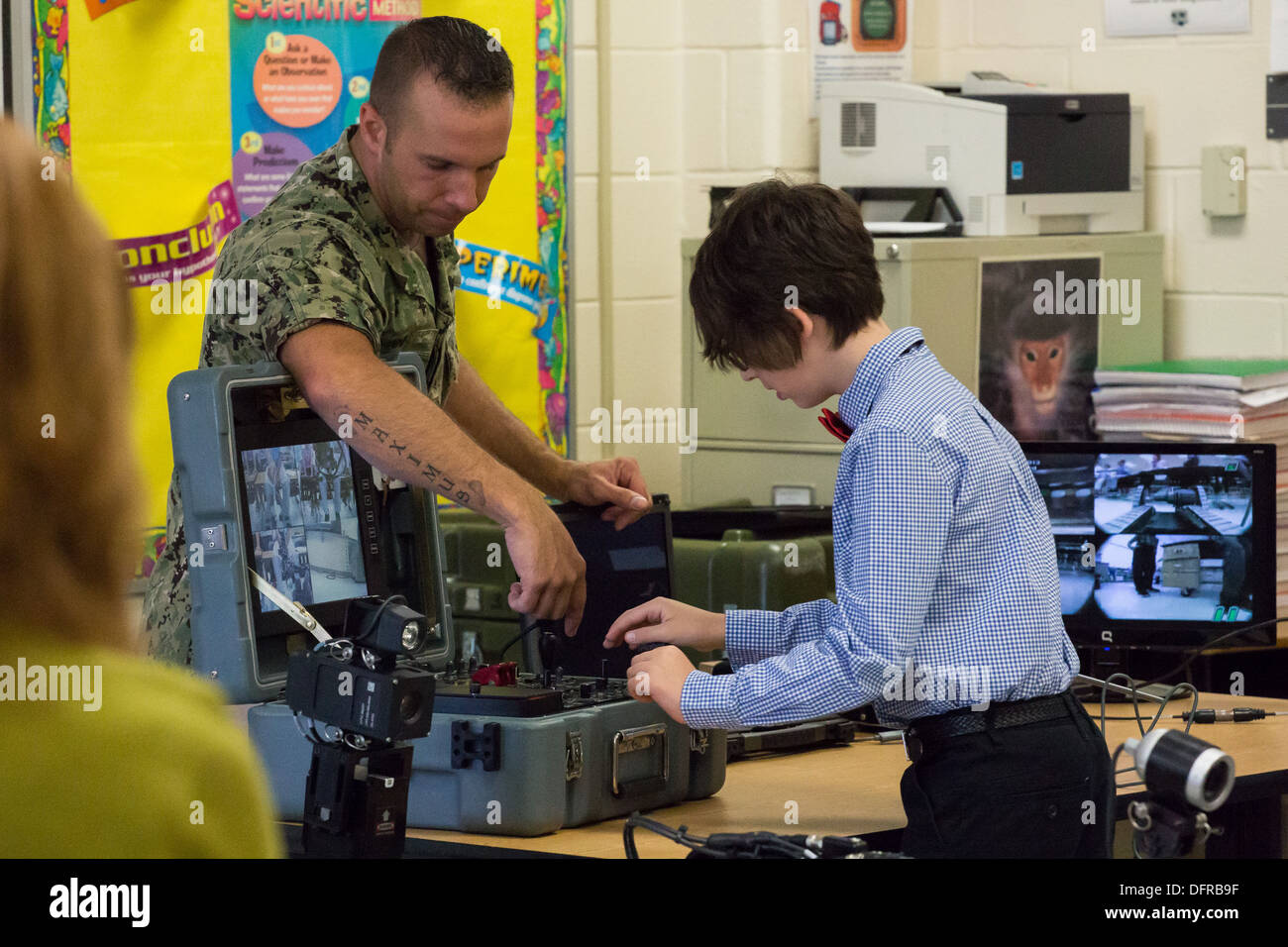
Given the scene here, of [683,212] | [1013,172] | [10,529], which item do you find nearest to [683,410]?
[683,212]

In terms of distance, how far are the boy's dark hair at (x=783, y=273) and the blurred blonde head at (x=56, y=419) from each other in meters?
0.98

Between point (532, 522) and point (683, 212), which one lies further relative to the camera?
point (683, 212)

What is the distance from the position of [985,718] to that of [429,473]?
0.63 metres

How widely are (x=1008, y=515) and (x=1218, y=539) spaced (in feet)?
3.78

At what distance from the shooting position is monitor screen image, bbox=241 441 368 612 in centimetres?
167

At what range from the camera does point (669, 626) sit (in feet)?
6.11

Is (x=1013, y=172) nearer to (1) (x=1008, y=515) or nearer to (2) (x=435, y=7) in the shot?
(2) (x=435, y=7)

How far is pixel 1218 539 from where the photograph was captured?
2.61m

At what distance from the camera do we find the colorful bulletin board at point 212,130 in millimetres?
2850

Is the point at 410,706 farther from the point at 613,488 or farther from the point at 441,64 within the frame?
the point at 441,64

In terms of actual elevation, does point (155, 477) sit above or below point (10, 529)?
below

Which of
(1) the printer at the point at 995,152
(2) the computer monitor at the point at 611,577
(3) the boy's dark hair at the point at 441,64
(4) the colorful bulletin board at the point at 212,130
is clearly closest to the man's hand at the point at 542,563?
(2) the computer monitor at the point at 611,577
